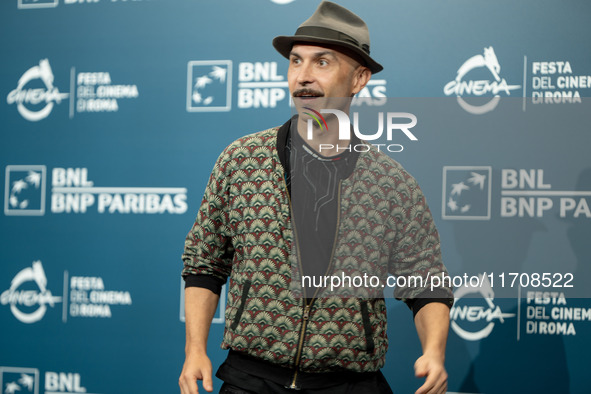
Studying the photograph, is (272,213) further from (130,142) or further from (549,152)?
(130,142)

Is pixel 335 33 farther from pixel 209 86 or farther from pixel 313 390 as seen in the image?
pixel 209 86

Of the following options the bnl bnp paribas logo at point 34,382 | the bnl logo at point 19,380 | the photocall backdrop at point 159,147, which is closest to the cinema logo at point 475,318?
the photocall backdrop at point 159,147

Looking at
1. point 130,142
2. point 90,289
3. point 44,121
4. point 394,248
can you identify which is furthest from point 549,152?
point 44,121

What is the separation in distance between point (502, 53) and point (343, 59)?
1.06m

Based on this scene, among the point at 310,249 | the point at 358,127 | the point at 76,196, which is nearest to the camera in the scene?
the point at 310,249

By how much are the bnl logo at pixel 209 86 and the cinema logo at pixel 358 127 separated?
3.67ft

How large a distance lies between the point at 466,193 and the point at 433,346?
1.49 feet

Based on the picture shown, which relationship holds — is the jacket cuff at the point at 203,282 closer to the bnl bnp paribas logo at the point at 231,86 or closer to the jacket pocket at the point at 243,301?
the jacket pocket at the point at 243,301

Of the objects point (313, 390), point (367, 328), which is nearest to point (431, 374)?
point (367, 328)

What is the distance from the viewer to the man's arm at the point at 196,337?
65.9 inches

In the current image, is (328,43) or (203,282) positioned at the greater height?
(328,43)

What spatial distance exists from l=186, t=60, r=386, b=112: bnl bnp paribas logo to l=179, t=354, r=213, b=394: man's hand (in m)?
1.39

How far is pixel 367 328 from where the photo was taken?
5.60 feet

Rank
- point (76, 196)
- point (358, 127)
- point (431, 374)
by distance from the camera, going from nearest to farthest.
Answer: point (431, 374), point (358, 127), point (76, 196)
